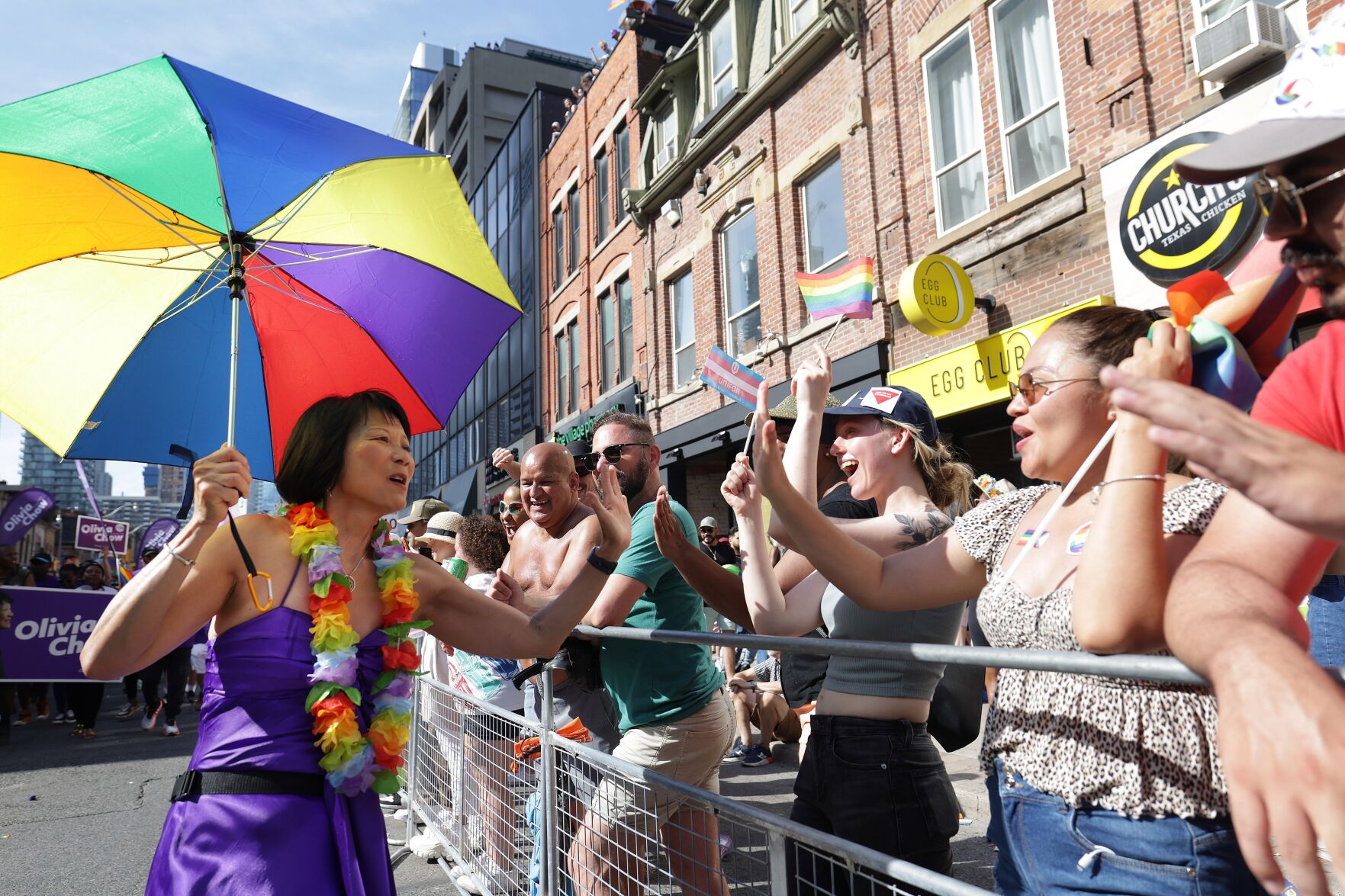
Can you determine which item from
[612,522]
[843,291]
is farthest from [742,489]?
[843,291]

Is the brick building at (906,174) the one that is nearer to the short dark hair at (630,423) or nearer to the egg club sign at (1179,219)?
the egg club sign at (1179,219)

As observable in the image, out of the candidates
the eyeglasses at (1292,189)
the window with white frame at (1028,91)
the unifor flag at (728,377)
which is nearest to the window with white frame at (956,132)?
the window with white frame at (1028,91)

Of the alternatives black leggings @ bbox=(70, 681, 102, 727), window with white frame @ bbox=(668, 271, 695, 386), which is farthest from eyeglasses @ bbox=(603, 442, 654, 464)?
window with white frame @ bbox=(668, 271, 695, 386)

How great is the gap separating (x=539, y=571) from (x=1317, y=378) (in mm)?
3553

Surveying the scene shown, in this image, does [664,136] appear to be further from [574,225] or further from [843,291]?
[843,291]

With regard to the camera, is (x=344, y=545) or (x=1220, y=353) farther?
(x=344, y=545)

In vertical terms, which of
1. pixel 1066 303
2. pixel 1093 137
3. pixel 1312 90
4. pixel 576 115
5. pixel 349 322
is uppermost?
pixel 576 115

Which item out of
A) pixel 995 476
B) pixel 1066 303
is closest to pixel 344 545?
pixel 1066 303

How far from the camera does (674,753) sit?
3156 mm

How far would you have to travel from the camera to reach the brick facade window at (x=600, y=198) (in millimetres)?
18781

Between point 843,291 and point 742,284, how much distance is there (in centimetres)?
750

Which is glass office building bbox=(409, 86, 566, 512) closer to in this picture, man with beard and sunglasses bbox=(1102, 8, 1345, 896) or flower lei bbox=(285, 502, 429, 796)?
flower lei bbox=(285, 502, 429, 796)

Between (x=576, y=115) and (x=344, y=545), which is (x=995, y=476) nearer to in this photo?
(x=344, y=545)

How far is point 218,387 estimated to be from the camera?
123 inches
